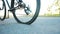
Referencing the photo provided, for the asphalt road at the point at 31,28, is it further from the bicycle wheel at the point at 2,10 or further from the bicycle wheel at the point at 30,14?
the bicycle wheel at the point at 2,10

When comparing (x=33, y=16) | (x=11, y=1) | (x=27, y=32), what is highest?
(x=11, y=1)

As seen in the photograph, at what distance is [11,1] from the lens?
192 centimetres

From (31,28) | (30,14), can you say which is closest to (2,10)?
(30,14)

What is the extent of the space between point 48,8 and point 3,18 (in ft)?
2.37

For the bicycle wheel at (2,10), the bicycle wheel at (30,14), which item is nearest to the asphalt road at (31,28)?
the bicycle wheel at (30,14)

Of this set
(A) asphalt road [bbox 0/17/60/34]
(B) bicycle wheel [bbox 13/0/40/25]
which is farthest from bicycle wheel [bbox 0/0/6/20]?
(A) asphalt road [bbox 0/17/60/34]

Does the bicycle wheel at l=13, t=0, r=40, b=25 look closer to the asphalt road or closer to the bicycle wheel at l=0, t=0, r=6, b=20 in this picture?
the asphalt road

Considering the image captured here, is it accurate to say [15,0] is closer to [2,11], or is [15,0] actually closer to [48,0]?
Answer: [2,11]

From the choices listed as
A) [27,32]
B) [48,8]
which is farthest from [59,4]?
[27,32]

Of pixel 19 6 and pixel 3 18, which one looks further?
pixel 3 18

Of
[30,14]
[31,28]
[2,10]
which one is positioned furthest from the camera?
[2,10]

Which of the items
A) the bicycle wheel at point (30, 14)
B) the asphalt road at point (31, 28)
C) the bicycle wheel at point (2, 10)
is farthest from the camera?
the bicycle wheel at point (2, 10)

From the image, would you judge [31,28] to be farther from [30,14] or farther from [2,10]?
[2,10]

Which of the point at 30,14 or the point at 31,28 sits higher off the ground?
the point at 30,14
